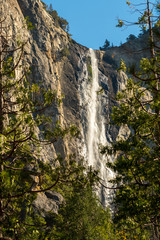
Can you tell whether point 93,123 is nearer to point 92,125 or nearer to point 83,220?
point 92,125

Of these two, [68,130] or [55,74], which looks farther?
[55,74]

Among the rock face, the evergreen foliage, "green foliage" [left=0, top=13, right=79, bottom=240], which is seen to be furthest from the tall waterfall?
"green foliage" [left=0, top=13, right=79, bottom=240]

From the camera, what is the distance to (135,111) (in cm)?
1012

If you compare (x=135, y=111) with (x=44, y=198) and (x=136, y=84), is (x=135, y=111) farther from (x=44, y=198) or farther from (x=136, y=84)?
(x=44, y=198)

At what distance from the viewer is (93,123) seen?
6519 cm

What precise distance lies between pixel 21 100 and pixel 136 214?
16.5ft

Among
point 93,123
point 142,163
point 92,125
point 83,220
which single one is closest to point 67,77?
point 93,123

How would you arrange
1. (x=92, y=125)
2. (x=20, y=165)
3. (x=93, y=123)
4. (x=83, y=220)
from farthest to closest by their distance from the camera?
(x=93, y=123) < (x=92, y=125) < (x=83, y=220) < (x=20, y=165)

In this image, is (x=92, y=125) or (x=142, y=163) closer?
(x=142, y=163)

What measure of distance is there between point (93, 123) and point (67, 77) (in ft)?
45.8

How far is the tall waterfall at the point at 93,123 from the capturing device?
5840cm

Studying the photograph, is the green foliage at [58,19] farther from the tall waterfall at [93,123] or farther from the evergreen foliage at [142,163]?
the evergreen foliage at [142,163]

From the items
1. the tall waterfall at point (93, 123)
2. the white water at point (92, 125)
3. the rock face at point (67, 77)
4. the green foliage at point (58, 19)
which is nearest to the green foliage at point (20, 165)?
the rock face at point (67, 77)

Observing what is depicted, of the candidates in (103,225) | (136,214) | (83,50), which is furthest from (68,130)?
(83,50)
